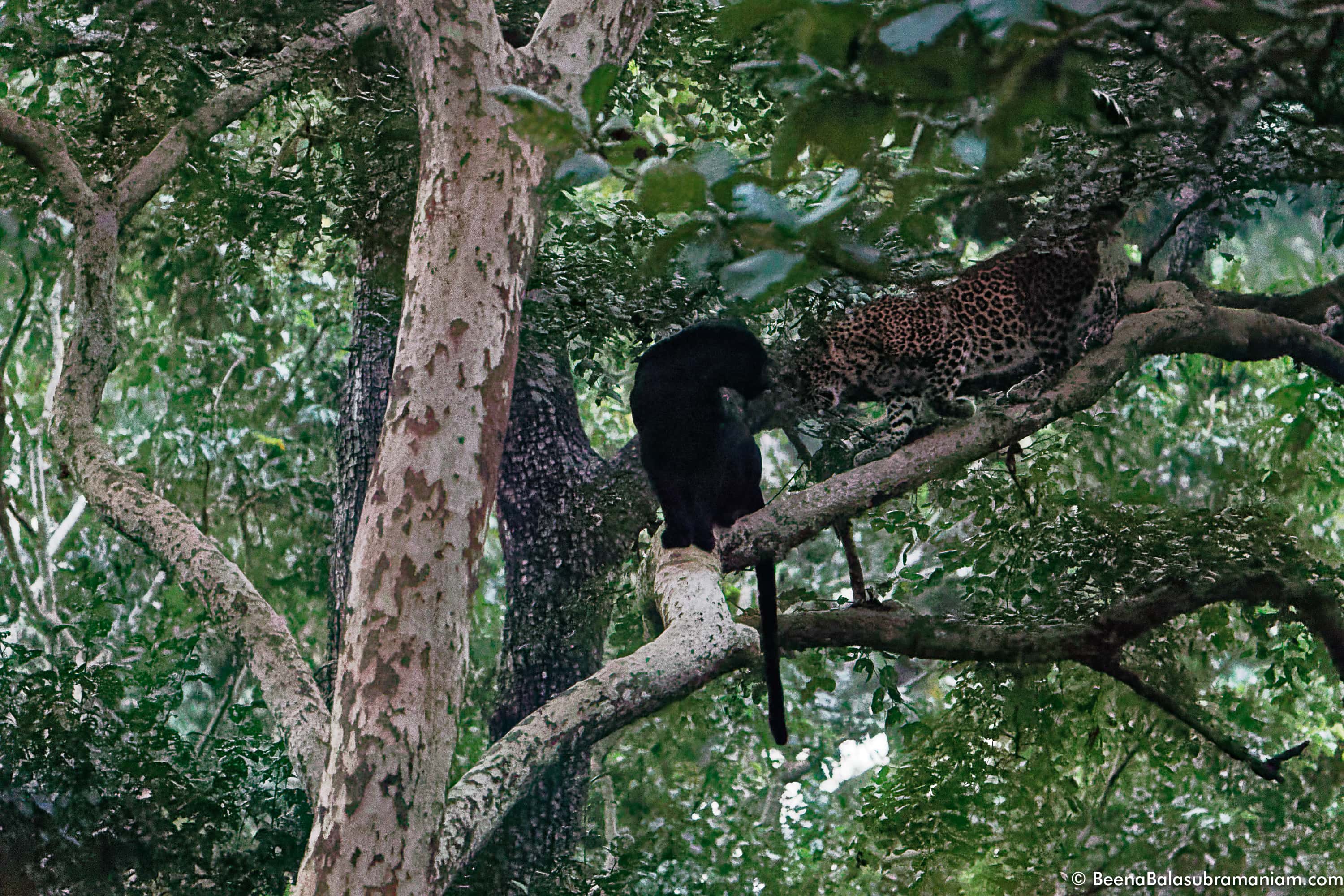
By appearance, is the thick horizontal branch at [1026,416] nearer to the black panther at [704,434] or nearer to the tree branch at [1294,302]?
the black panther at [704,434]

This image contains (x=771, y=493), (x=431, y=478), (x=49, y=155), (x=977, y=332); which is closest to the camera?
(x=431, y=478)

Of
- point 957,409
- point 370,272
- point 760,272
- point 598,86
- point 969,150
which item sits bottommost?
point 760,272

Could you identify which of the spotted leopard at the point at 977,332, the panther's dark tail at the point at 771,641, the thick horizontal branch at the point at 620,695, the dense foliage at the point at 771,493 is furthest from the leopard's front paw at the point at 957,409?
the thick horizontal branch at the point at 620,695

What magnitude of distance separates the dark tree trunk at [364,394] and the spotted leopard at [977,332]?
1.99 m

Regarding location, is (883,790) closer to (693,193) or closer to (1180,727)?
(1180,727)

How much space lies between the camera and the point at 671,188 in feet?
2.82

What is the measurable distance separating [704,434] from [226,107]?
2.49 meters

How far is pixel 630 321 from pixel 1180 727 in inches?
108

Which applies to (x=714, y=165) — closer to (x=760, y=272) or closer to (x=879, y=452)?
(x=760, y=272)

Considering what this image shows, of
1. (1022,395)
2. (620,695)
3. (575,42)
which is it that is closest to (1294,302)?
(1022,395)

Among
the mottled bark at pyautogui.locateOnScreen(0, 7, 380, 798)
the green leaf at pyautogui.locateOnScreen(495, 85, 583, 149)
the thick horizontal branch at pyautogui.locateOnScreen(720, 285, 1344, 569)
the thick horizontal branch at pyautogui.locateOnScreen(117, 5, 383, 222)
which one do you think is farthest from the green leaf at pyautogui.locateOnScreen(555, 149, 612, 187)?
the thick horizontal branch at pyautogui.locateOnScreen(117, 5, 383, 222)

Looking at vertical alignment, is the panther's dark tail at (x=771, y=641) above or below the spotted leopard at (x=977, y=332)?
below

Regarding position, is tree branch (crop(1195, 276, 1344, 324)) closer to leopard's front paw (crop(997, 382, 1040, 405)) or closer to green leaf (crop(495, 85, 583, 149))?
leopard's front paw (crop(997, 382, 1040, 405))

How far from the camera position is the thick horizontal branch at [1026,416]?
12.0ft
